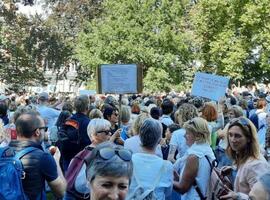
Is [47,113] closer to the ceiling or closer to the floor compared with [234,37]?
closer to the floor

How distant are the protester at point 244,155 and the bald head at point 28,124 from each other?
1.70 metres

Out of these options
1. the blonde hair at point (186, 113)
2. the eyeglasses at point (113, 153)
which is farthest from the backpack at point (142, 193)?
the blonde hair at point (186, 113)

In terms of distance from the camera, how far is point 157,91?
132 ft

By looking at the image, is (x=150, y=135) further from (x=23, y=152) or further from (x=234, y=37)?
(x=234, y=37)

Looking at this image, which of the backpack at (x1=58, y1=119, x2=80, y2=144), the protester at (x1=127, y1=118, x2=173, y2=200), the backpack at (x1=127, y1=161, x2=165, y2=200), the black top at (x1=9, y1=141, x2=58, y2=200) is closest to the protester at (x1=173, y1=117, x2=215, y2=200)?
the protester at (x1=127, y1=118, x2=173, y2=200)

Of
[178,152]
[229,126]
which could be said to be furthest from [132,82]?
[229,126]

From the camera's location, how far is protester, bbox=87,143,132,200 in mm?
2748

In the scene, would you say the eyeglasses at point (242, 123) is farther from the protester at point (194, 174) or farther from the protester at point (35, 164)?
the protester at point (35, 164)

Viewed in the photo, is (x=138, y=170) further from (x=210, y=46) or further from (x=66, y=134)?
(x=210, y=46)

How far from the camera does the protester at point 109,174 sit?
275 cm

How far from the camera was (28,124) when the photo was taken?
5066mm

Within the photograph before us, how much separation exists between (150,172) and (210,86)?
746 cm

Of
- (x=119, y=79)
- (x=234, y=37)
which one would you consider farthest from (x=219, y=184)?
(x=234, y=37)

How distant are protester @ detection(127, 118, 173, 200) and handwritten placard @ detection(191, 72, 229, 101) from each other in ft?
22.4
